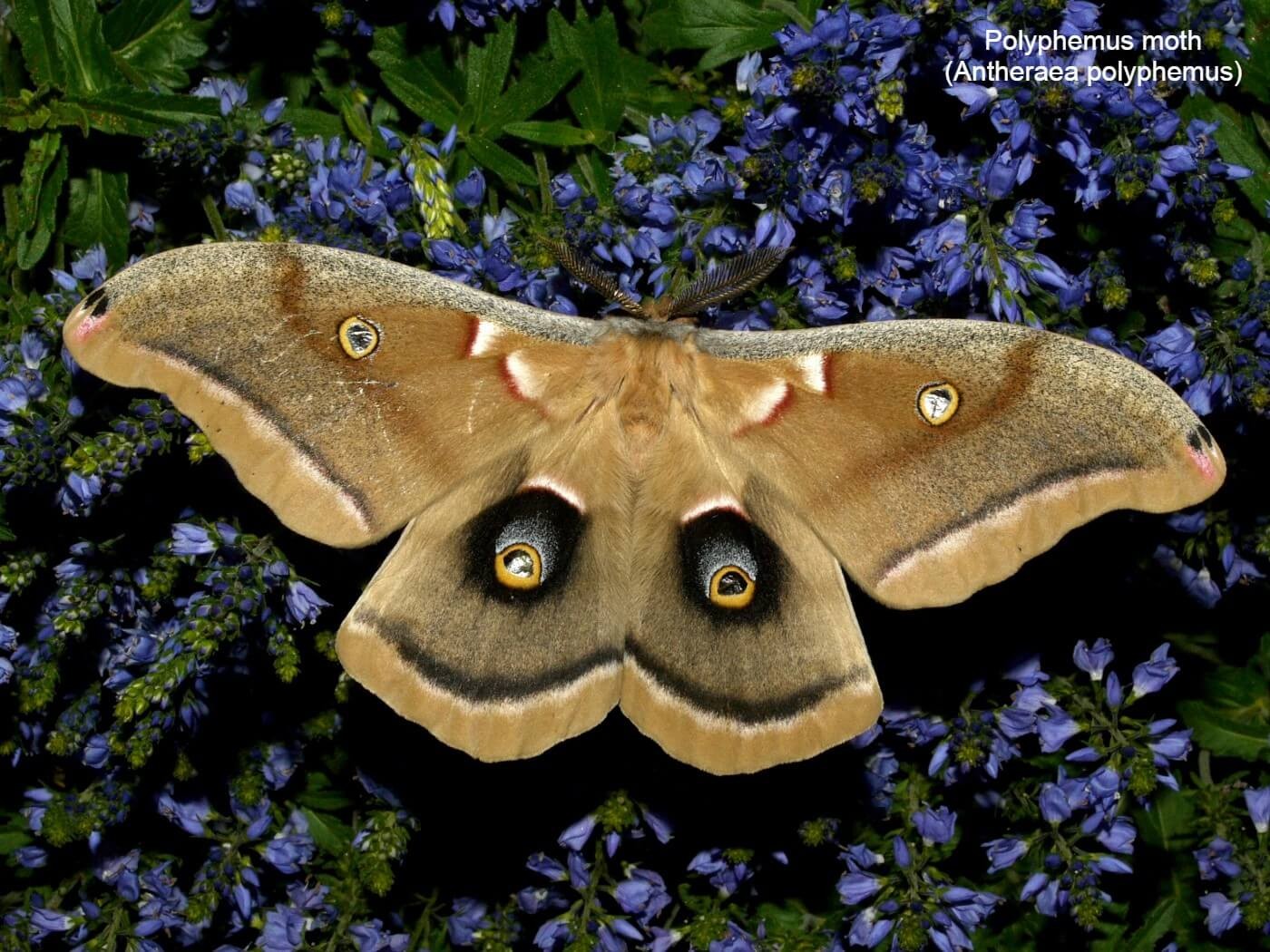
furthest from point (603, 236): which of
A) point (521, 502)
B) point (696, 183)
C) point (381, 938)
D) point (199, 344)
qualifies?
point (381, 938)

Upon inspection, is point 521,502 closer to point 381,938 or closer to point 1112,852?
point 381,938

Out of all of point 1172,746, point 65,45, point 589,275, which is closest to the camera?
point 589,275

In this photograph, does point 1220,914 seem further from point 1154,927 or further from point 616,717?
point 616,717

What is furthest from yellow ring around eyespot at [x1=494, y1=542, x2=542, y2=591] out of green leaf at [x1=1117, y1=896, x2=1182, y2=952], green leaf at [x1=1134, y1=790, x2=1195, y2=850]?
green leaf at [x1=1117, y1=896, x2=1182, y2=952]

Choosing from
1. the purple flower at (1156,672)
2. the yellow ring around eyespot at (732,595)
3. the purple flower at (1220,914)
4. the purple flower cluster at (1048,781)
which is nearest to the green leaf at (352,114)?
the yellow ring around eyespot at (732,595)

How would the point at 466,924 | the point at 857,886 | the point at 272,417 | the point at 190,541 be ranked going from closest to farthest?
1. the point at 272,417
2. the point at 190,541
3. the point at 857,886
4. the point at 466,924

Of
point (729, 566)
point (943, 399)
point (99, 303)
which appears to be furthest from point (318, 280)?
point (943, 399)

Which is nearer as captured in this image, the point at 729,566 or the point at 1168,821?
the point at 729,566
